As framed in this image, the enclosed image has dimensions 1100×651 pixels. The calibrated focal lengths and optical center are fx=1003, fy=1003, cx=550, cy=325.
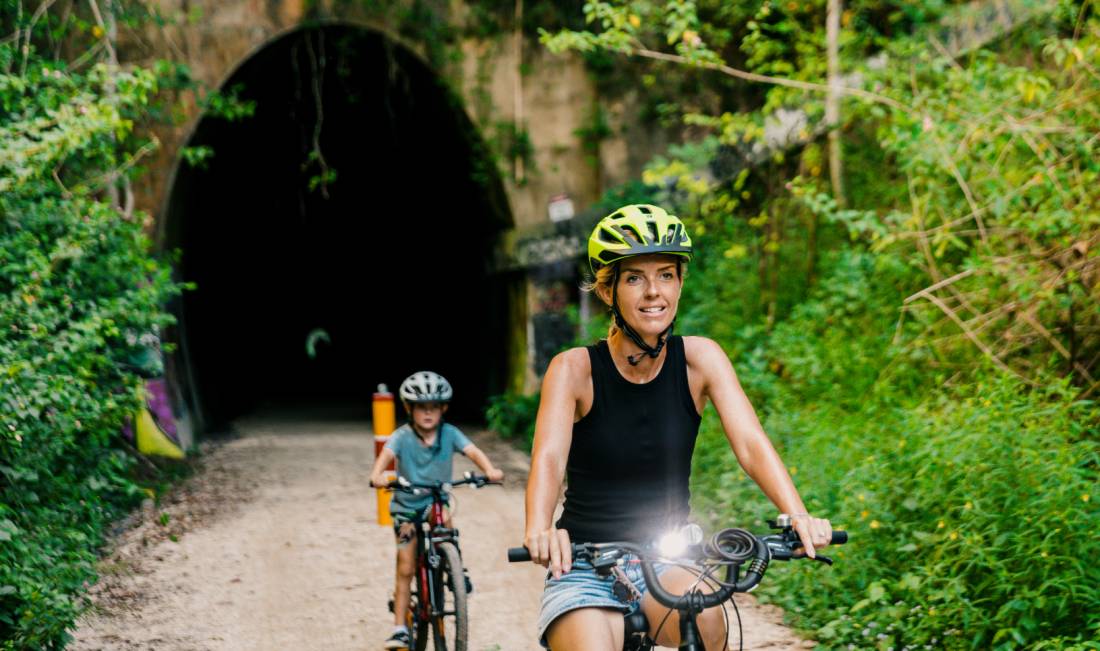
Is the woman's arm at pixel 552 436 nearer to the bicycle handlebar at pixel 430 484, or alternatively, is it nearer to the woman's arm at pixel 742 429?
the woman's arm at pixel 742 429

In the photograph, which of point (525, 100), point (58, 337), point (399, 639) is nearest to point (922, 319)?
point (399, 639)

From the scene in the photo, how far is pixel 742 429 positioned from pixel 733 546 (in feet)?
1.91

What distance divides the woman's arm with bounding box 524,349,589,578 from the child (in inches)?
104

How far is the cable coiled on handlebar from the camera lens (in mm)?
2555

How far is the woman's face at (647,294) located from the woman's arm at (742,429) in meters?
0.15

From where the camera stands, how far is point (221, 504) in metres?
9.91

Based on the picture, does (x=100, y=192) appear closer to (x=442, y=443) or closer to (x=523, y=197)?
(x=523, y=197)

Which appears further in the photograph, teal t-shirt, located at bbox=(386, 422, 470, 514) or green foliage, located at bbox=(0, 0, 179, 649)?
teal t-shirt, located at bbox=(386, 422, 470, 514)

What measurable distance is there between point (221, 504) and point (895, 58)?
318 inches

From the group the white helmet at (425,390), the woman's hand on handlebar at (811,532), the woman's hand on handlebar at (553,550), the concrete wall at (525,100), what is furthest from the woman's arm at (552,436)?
the concrete wall at (525,100)

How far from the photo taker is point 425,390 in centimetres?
578

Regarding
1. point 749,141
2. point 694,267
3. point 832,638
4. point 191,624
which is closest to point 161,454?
point 191,624

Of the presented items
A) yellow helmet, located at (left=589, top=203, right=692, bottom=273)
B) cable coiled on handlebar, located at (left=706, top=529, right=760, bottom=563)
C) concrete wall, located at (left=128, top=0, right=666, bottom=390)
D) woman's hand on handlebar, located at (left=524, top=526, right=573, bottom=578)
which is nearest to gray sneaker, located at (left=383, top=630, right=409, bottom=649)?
woman's hand on handlebar, located at (left=524, top=526, right=573, bottom=578)

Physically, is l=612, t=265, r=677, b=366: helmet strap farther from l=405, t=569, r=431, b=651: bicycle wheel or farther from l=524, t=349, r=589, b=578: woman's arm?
l=405, t=569, r=431, b=651: bicycle wheel
